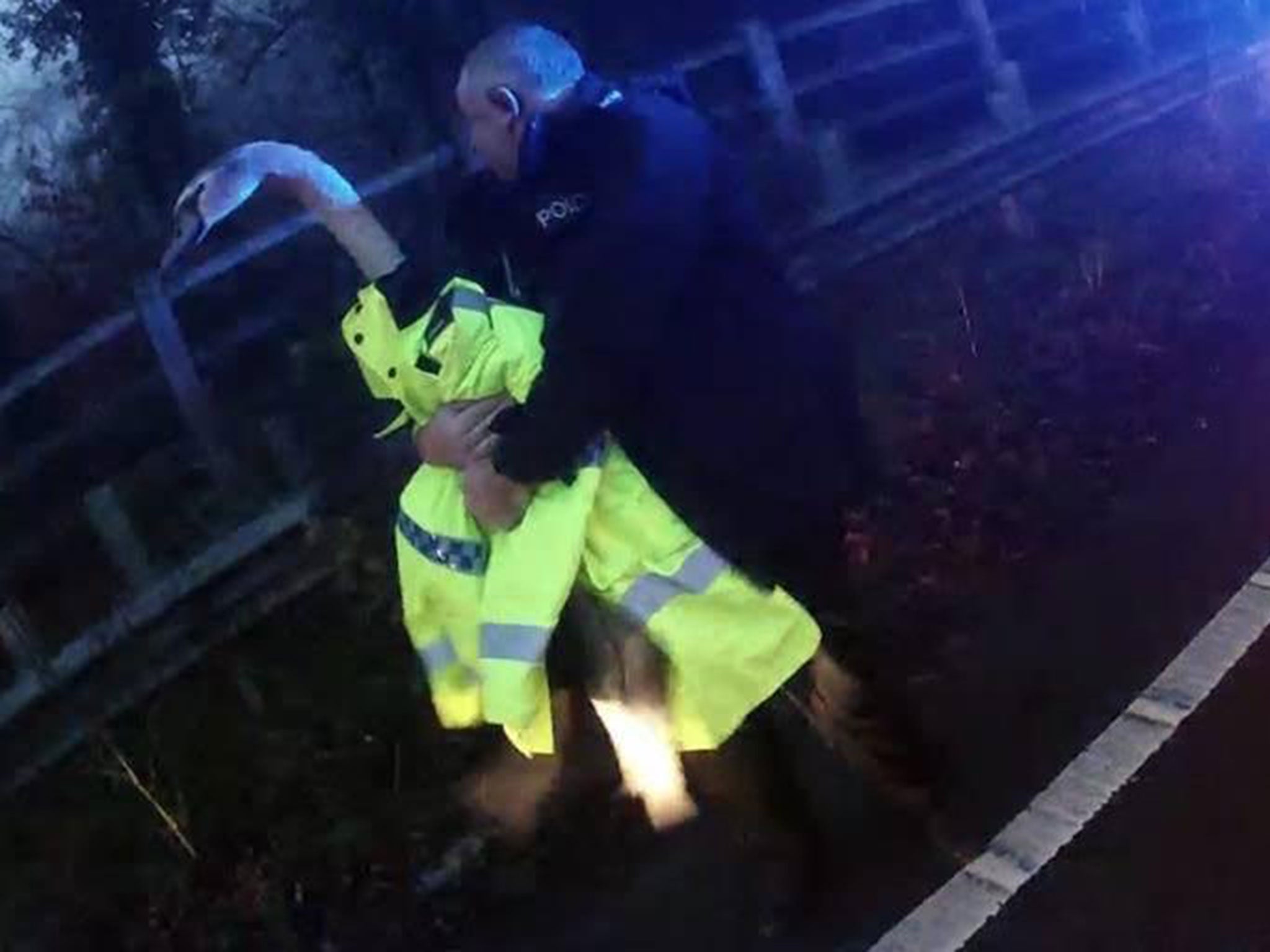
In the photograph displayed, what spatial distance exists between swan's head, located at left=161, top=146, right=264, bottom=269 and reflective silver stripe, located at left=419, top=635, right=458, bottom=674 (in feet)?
3.19

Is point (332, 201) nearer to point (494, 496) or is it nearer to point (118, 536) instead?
point (494, 496)

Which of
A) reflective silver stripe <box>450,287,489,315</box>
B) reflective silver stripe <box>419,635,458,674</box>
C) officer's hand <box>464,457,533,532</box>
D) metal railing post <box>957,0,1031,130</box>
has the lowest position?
metal railing post <box>957,0,1031,130</box>

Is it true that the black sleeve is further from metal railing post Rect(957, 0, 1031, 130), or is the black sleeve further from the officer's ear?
metal railing post Rect(957, 0, 1031, 130)

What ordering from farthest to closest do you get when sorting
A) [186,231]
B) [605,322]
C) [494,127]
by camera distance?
[186,231] → [494,127] → [605,322]

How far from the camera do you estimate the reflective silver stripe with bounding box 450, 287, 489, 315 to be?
3465 mm

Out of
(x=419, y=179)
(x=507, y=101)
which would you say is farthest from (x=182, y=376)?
(x=507, y=101)

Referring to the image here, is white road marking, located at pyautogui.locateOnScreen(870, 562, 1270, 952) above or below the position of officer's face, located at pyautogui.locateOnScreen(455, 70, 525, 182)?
below

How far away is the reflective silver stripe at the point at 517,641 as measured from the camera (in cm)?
350

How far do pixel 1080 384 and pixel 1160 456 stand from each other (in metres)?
0.76

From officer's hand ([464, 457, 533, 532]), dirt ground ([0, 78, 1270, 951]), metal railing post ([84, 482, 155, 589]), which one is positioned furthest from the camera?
metal railing post ([84, 482, 155, 589])

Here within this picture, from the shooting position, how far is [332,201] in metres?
3.71

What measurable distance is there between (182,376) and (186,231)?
340cm

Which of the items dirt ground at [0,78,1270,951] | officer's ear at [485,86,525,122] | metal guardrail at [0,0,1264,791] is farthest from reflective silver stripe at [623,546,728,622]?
metal guardrail at [0,0,1264,791]

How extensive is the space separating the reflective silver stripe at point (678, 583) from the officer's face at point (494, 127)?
2.78ft
